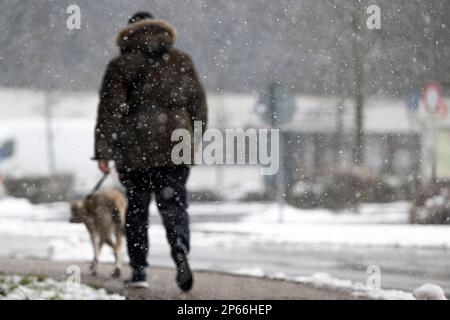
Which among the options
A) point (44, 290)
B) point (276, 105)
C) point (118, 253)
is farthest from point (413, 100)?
point (44, 290)

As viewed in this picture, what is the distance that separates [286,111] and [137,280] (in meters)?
9.08

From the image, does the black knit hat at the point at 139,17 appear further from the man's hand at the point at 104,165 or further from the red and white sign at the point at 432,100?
the red and white sign at the point at 432,100

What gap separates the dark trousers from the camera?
21.9 feet

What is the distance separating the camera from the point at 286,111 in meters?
15.8

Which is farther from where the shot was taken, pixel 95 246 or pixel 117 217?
pixel 95 246

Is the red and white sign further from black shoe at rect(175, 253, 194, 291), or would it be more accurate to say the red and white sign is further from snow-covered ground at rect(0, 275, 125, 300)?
snow-covered ground at rect(0, 275, 125, 300)

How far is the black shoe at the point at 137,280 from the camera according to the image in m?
6.94

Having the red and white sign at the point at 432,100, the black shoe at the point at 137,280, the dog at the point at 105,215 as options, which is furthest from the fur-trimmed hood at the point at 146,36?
the red and white sign at the point at 432,100

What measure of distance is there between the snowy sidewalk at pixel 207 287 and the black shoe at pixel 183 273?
0.25ft

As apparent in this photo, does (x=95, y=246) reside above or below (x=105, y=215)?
below

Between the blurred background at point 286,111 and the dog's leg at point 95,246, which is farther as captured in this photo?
the blurred background at point 286,111

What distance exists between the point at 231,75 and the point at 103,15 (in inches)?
148

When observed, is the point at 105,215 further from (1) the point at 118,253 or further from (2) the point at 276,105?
(2) the point at 276,105

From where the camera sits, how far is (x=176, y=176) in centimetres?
664
